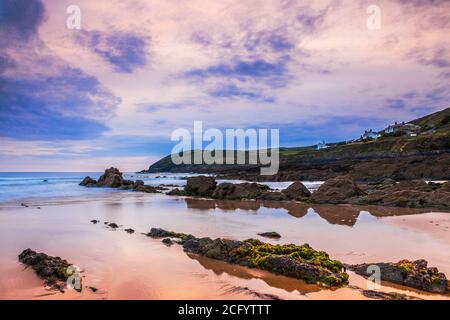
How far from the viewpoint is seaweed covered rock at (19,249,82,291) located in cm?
835

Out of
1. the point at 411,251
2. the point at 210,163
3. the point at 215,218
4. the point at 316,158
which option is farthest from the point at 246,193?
the point at 210,163

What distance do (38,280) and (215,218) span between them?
12.5m

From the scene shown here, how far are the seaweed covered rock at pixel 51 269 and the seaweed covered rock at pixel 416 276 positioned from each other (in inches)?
282

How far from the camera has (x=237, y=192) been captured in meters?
33.0

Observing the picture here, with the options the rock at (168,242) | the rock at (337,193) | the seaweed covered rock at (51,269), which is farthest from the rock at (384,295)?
the rock at (337,193)

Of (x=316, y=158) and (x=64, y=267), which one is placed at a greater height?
(x=316, y=158)

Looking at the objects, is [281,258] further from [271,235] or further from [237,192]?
[237,192]

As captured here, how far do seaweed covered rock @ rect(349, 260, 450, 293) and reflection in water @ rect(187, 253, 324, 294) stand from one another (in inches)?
73.8

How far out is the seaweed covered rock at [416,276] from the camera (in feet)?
25.5

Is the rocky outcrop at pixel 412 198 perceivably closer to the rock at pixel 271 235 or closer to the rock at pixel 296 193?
the rock at pixel 296 193

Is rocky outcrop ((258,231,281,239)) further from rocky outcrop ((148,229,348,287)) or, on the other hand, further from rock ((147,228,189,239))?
rock ((147,228,189,239))

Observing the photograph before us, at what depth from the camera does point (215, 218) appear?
67.1 ft

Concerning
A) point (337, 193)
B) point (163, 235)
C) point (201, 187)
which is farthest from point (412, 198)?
point (201, 187)
